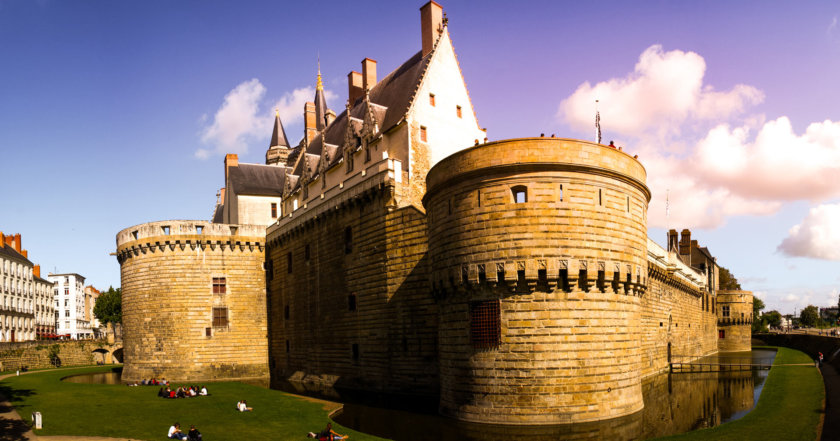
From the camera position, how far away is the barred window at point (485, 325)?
22.6 metres

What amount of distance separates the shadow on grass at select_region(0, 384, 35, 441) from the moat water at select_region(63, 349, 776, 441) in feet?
39.2

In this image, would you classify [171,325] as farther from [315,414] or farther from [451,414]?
[451,414]

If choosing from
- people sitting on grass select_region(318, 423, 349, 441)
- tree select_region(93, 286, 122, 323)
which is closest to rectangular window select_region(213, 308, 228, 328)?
people sitting on grass select_region(318, 423, 349, 441)

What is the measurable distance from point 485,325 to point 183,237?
31.6 meters

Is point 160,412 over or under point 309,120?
under

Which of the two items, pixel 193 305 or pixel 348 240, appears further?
pixel 193 305

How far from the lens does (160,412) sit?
27.1m

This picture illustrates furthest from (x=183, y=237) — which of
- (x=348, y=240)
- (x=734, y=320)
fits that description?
(x=734, y=320)

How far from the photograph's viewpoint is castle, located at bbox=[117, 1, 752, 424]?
22266 mm

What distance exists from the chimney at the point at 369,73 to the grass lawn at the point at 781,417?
35.1m

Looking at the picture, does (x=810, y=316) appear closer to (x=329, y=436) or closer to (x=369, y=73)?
(x=369, y=73)

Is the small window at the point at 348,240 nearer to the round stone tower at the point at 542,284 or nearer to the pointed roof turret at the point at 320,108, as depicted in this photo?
the round stone tower at the point at 542,284

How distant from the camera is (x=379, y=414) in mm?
26859

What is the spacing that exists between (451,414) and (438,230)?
766 cm
